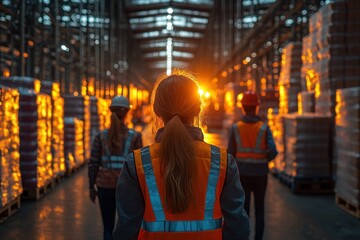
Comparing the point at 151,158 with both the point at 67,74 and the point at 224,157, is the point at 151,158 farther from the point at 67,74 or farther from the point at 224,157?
the point at 67,74

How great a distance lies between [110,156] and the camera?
4305mm

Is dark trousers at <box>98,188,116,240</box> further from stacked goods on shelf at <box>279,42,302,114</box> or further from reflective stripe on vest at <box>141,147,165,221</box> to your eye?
stacked goods on shelf at <box>279,42,302,114</box>

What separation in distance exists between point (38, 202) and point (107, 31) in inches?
964

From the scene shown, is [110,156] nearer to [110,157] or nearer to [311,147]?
[110,157]

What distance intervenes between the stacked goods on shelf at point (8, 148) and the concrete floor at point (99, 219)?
396 mm

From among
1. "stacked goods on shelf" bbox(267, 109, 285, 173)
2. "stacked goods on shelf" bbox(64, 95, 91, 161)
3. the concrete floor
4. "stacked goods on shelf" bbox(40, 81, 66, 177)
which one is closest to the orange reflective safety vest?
the concrete floor

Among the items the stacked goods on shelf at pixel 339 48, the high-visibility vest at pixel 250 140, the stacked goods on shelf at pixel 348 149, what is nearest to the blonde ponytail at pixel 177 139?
the high-visibility vest at pixel 250 140

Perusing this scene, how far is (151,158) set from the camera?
1906 mm

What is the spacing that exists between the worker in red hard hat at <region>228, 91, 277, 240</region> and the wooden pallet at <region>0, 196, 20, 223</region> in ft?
11.0

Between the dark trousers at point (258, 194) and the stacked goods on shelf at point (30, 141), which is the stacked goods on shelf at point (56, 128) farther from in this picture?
the dark trousers at point (258, 194)

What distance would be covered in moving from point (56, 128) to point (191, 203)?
8.49m

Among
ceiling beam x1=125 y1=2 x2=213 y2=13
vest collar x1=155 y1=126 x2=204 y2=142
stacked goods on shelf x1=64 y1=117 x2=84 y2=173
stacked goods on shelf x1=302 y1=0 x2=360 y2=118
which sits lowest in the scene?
stacked goods on shelf x1=64 y1=117 x2=84 y2=173

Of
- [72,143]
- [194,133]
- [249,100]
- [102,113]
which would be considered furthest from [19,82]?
[102,113]

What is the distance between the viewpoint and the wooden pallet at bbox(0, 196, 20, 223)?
656 centimetres
